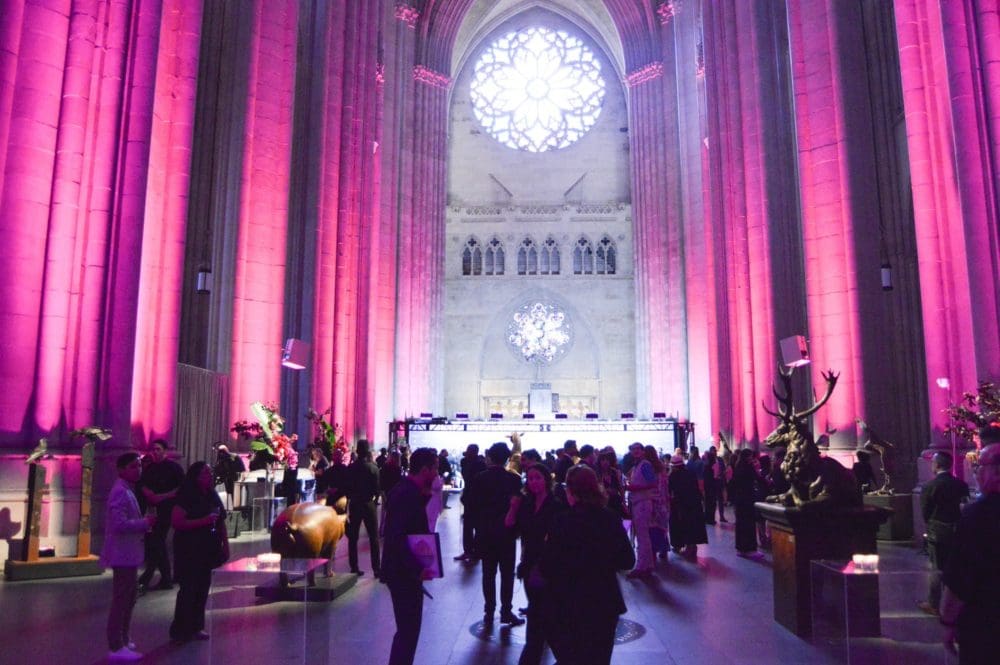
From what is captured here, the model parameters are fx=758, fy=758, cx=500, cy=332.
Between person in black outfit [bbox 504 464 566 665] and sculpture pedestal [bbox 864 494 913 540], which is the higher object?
person in black outfit [bbox 504 464 566 665]

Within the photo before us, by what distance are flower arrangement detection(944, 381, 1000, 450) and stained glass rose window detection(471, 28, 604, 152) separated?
3468cm

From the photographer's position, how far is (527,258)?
4072 centimetres

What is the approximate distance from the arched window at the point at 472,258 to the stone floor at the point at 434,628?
32588mm

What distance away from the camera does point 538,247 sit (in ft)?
134

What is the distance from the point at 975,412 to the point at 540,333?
103 ft

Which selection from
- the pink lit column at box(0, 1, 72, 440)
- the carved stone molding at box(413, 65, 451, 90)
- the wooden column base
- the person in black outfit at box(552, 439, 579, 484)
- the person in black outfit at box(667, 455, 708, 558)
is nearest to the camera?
the wooden column base

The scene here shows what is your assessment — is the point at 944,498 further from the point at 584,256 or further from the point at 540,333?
the point at 584,256

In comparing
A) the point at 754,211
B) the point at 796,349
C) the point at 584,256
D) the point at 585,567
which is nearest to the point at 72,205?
the point at 585,567

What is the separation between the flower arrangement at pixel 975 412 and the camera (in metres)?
8.55

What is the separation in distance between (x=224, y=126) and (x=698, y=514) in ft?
47.0

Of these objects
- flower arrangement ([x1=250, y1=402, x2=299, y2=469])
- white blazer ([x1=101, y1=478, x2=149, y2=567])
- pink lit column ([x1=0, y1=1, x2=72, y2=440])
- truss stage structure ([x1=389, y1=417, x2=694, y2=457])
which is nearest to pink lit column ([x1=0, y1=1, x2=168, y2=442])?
pink lit column ([x1=0, y1=1, x2=72, y2=440])

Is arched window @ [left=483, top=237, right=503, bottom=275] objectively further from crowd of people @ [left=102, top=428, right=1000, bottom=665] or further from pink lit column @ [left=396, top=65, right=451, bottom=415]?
crowd of people @ [left=102, top=428, right=1000, bottom=665]

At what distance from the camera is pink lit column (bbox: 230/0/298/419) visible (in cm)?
1506

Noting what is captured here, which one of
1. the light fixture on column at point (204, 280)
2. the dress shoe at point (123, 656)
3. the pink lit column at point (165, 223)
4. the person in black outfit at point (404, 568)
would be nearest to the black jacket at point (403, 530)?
the person in black outfit at point (404, 568)
